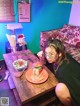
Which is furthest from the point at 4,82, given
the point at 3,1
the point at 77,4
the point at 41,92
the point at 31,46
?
the point at 77,4

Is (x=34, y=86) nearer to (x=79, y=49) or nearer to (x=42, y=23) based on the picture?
(x=79, y=49)

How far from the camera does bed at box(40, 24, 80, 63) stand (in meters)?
2.25

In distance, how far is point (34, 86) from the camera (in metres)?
1.22

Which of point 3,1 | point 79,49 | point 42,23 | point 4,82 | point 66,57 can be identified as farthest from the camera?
point 42,23

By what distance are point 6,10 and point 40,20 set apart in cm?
73

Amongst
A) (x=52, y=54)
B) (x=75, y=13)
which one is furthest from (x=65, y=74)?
(x=75, y=13)

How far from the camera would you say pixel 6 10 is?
2.13 m

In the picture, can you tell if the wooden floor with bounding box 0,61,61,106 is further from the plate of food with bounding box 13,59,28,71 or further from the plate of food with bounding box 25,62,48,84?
the plate of food with bounding box 13,59,28,71

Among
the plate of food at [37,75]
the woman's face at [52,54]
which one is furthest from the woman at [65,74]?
the plate of food at [37,75]

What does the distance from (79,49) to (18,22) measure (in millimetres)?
1310

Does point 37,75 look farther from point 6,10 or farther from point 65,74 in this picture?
point 6,10

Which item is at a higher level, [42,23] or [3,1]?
[3,1]

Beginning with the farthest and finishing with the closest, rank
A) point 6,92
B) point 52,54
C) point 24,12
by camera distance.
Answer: point 24,12 < point 6,92 < point 52,54

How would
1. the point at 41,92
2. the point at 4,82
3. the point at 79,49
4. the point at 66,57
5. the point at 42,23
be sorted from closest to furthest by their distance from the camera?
1. the point at 41,92
2. the point at 66,57
3. the point at 4,82
4. the point at 79,49
5. the point at 42,23
